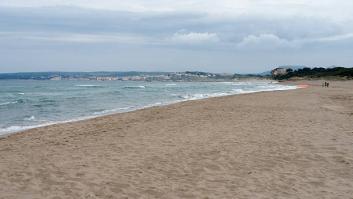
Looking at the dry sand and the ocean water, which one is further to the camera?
the ocean water

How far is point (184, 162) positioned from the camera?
8031mm

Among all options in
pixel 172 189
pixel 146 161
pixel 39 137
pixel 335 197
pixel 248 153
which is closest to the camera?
pixel 335 197

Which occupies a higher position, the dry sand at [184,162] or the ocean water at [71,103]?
the dry sand at [184,162]

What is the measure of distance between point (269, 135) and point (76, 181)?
236 inches

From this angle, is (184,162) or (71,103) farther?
(71,103)

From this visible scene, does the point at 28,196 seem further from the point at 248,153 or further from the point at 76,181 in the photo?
the point at 248,153

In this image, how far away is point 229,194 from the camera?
234 inches

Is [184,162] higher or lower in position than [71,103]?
higher

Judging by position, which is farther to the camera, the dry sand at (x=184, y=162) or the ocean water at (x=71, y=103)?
the ocean water at (x=71, y=103)

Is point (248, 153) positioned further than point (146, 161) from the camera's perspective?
Yes

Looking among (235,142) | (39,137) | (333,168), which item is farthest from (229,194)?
(39,137)

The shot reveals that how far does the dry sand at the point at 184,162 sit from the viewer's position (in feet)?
20.3

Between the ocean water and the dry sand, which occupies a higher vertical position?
the dry sand

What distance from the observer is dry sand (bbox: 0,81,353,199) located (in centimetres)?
618
